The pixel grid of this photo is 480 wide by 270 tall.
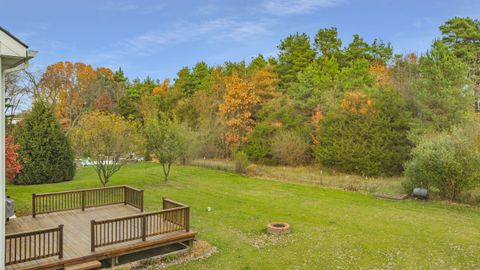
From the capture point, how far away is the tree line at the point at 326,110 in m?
18.6

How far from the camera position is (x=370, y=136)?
24.0 m

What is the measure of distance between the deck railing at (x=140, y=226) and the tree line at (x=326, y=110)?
319 inches

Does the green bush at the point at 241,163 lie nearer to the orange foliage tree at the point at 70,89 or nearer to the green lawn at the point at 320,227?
the green lawn at the point at 320,227

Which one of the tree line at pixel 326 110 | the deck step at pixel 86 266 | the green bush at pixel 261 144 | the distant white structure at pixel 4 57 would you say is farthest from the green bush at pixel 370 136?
the distant white structure at pixel 4 57

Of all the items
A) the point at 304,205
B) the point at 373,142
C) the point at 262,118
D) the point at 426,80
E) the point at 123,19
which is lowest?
the point at 304,205

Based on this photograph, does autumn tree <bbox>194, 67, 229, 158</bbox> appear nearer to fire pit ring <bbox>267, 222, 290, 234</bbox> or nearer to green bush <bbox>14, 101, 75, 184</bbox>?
green bush <bbox>14, 101, 75, 184</bbox>

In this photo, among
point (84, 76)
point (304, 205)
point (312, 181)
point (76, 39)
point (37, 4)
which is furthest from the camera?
point (84, 76)

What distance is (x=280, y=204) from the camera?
14.9 m

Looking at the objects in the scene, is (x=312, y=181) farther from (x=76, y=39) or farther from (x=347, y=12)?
(x=76, y=39)

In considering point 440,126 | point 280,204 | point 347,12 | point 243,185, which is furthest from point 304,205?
point 347,12

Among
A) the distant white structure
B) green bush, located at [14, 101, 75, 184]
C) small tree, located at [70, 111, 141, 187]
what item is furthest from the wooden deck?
green bush, located at [14, 101, 75, 184]

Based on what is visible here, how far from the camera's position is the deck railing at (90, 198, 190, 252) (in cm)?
836

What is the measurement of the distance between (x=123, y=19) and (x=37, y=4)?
9.05 meters

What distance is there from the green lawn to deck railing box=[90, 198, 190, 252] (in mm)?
1039
